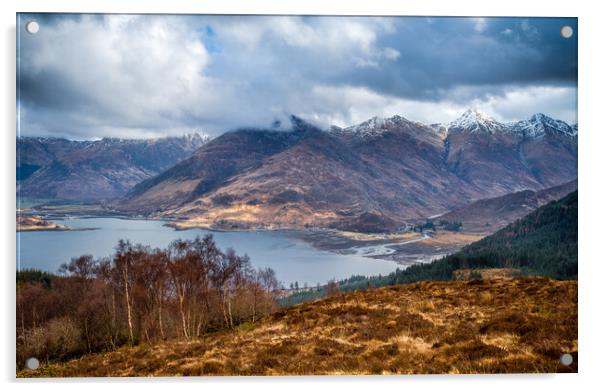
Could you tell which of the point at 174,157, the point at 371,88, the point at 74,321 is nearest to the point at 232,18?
the point at 371,88

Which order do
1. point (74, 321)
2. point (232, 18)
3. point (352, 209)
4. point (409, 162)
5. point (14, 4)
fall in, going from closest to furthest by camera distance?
point (14, 4)
point (232, 18)
point (74, 321)
point (352, 209)
point (409, 162)

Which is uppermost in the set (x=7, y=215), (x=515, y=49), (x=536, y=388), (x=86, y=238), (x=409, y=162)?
(x=515, y=49)

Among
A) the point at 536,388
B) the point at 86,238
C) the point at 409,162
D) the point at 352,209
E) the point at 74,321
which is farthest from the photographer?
the point at 409,162

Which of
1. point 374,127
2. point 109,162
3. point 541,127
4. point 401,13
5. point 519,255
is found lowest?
point 519,255

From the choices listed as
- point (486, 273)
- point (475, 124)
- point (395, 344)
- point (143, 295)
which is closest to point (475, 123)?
point (475, 124)

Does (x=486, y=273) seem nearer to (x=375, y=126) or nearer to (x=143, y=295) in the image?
(x=375, y=126)

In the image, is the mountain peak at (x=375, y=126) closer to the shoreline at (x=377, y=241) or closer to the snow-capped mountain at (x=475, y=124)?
the snow-capped mountain at (x=475, y=124)

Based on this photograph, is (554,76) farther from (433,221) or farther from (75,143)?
(75,143)
